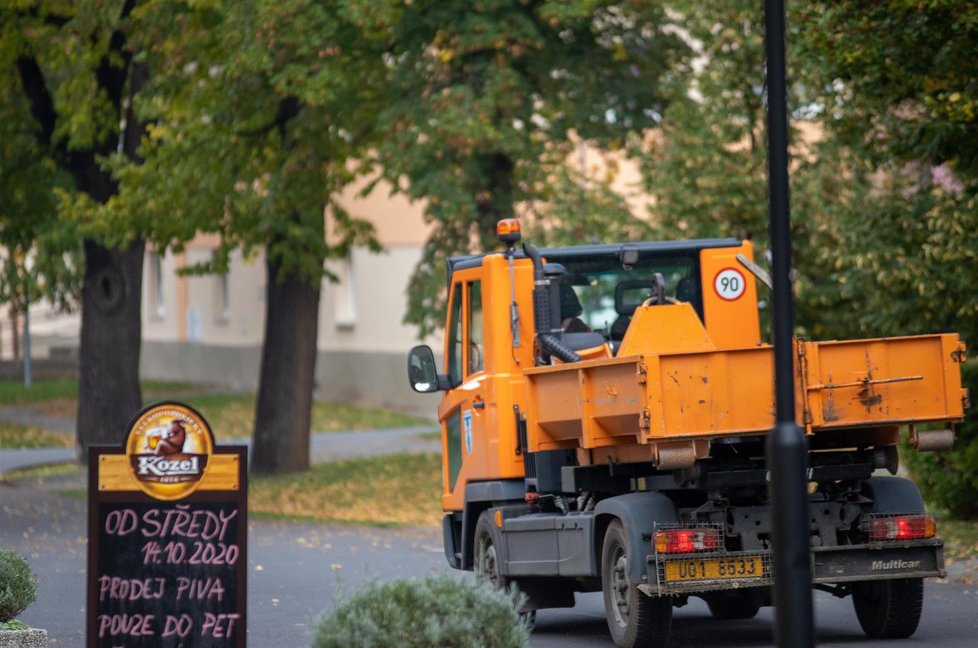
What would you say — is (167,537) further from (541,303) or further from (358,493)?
(358,493)

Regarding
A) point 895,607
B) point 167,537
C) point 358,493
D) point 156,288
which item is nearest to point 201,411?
point 358,493

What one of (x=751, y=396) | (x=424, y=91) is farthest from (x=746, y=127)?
(x=751, y=396)

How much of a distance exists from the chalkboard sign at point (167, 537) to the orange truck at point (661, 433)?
9.47 feet

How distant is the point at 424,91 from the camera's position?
2456 centimetres

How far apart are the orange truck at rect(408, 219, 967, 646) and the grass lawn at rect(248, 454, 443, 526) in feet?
31.3

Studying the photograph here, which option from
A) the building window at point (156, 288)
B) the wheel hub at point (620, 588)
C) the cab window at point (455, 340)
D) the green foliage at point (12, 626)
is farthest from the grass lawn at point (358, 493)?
the building window at point (156, 288)

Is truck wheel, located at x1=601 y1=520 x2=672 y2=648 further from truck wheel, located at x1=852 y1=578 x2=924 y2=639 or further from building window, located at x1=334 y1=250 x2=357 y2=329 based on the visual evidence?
building window, located at x1=334 y1=250 x2=357 y2=329

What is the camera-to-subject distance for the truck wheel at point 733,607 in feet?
43.7

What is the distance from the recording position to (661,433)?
1066cm

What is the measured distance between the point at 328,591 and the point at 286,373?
12090 millimetres

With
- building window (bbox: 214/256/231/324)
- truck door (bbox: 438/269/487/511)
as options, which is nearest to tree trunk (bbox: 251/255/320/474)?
truck door (bbox: 438/269/487/511)

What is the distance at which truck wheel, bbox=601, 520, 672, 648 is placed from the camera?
1116 centimetres

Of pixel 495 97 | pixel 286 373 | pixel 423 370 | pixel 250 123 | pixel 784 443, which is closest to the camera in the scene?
pixel 784 443

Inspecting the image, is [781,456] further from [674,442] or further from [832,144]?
[832,144]
